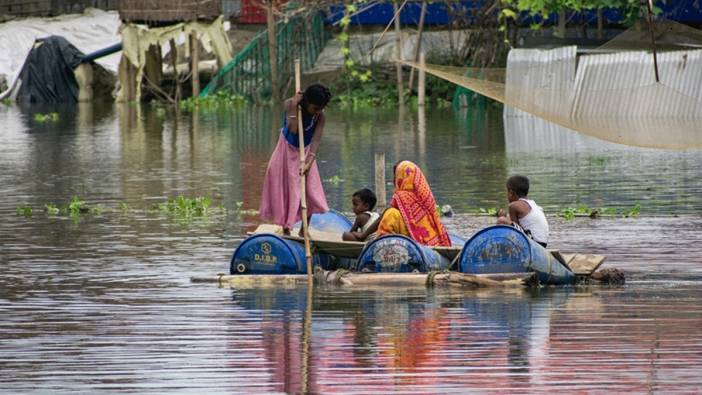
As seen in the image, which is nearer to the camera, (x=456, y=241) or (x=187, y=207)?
(x=456, y=241)

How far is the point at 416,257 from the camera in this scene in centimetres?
1123

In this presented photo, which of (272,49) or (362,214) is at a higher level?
(272,49)

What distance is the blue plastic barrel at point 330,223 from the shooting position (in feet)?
41.6

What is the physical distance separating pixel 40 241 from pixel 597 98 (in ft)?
49.8

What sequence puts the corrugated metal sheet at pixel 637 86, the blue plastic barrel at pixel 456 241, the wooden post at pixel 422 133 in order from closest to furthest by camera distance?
the blue plastic barrel at pixel 456 241, the wooden post at pixel 422 133, the corrugated metal sheet at pixel 637 86

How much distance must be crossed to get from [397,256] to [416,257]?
0.13m

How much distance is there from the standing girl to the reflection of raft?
20 cm

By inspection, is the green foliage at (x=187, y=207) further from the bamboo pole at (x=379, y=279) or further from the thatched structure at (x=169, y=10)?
the thatched structure at (x=169, y=10)

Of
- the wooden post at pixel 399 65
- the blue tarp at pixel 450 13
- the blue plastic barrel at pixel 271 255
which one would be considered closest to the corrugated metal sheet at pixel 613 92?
the blue tarp at pixel 450 13

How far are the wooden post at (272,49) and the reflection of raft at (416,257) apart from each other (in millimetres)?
23963

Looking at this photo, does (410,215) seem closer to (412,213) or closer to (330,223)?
(412,213)

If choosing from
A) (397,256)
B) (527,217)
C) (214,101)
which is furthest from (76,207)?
(214,101)

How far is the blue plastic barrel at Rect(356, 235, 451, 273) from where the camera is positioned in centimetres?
1123

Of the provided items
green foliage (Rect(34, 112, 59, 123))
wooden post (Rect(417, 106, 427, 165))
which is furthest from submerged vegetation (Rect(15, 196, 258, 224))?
green foliage (Rect(34, 112, 59, 123))
